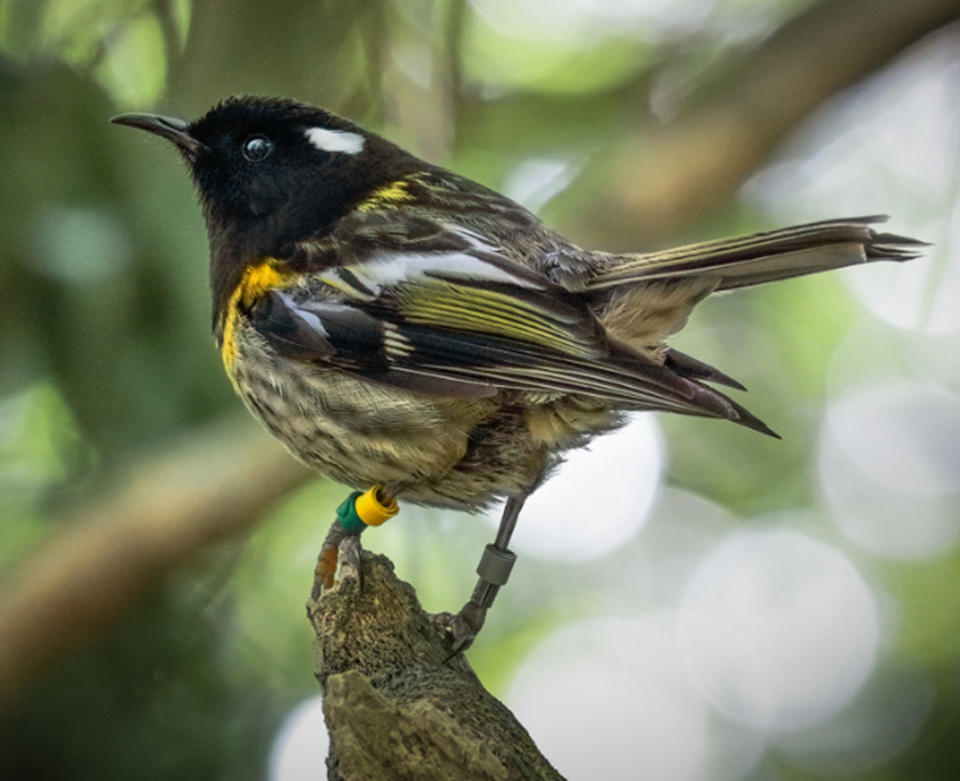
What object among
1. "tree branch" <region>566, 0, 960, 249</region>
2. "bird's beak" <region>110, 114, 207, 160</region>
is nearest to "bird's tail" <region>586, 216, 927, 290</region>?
"bird's beak" <region>110, 114, 207, 160</region>

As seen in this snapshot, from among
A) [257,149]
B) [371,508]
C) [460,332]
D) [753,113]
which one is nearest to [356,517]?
[371,508]

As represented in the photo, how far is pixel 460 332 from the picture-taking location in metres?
1.41

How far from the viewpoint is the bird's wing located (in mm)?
1307

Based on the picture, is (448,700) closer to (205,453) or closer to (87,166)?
(205,453)

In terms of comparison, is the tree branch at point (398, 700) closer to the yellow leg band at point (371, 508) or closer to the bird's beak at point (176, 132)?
the yellow leg band at point (371, 508)

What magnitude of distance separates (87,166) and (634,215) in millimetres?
1376

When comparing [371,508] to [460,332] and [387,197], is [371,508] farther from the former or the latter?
[387,197]

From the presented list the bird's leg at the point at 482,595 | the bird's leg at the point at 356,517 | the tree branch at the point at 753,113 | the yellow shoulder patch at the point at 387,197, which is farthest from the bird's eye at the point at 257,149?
the tree branch at the point at 753,113

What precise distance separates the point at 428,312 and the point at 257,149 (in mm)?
522

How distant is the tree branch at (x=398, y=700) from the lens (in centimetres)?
115

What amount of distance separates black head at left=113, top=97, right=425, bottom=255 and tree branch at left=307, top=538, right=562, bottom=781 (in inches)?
24.7

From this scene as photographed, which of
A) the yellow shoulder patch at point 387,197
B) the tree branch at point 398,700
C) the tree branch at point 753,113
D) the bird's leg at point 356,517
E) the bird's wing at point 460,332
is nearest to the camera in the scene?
the tree branch at point 398,700

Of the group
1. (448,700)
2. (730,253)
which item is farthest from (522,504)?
(730,253)

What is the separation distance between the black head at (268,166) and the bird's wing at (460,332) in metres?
0.17
